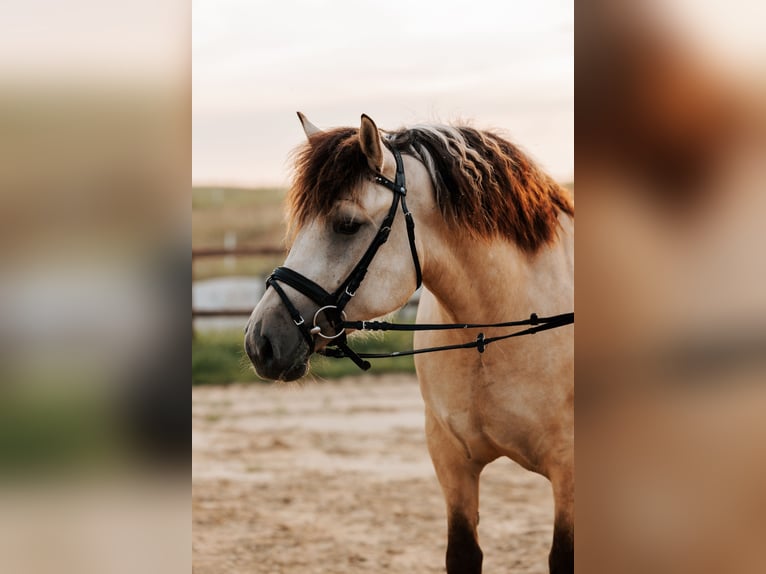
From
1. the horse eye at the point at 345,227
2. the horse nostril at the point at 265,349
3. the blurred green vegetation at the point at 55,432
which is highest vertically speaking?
the horse eye at the point at 345,227

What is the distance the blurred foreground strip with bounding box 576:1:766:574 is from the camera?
61 cm

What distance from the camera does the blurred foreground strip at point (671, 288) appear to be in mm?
613

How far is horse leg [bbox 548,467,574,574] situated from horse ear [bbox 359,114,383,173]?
1187 mm

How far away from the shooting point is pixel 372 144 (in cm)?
220

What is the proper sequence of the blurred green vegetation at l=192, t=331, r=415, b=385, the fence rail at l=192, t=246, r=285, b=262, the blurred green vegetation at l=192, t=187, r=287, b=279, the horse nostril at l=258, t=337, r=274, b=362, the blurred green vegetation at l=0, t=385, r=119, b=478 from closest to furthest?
the blurred green vegetation at l=0, t=385, r=119, b=478 < the horse nostril at l=258, t=337, r=274, b=362 < the blurred green vegetation at l=192, t=331, r=415, b=385 < the fence rail at l=192, t=246, r=285, b=262 < the blurred green vegetation at l=192, t=187, r=287, b=279

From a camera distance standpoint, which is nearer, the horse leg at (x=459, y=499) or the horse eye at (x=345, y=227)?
the horse eye at (x=345, y=227)

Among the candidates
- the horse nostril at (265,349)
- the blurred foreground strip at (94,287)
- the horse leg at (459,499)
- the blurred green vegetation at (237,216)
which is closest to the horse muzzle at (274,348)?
the horse nostril at (265,349)

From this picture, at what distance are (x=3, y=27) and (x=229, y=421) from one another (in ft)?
22.5

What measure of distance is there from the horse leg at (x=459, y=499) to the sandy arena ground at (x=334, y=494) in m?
0.60

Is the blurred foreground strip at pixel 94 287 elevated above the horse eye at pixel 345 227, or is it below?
below

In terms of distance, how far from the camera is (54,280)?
0.62 meters

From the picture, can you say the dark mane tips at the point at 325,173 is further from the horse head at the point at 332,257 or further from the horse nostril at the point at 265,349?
the horse nostril at the point at 265,349

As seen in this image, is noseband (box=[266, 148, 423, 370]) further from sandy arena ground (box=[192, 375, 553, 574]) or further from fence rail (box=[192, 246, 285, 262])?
fence rail (box=[192, 246, 285, 262])

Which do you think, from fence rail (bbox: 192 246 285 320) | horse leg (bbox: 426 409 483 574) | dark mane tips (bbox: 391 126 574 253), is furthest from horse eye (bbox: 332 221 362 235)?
fence rail (bbox: 192 246 285 320)
